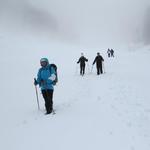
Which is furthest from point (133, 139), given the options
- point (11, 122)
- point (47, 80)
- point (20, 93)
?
point (20, 93)

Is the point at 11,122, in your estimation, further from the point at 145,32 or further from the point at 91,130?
the point at 145,32

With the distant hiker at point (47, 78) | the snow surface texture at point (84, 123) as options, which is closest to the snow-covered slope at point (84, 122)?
the snow surface texture at point (84, 123)

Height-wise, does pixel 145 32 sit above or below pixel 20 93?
above

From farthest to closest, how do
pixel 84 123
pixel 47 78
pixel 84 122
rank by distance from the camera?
pixel 47 78 < pixel 84 122 < pixel 84 123

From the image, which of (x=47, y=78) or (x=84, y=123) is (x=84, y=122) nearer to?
(x=84, y=123)

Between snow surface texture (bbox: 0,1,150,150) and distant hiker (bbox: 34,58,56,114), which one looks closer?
snow surface texture (bbox: 0,1,150,150)

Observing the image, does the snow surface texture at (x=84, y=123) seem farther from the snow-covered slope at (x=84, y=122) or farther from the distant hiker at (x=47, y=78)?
the distant hiker at (x=47, y=78)

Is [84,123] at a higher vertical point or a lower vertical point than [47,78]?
lower

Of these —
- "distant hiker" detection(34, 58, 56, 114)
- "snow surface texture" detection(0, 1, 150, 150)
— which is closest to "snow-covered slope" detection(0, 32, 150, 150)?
"snow surface texture" detection(0, 1, 150, 150)

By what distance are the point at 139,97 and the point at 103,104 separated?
2.60m

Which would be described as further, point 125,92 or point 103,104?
point 125,92

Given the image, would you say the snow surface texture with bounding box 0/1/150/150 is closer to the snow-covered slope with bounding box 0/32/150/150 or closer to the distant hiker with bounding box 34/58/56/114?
the snow-covered slope with bounding box 0/32/150/150

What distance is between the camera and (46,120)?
445 inches

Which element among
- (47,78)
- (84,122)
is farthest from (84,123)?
(47,78)
